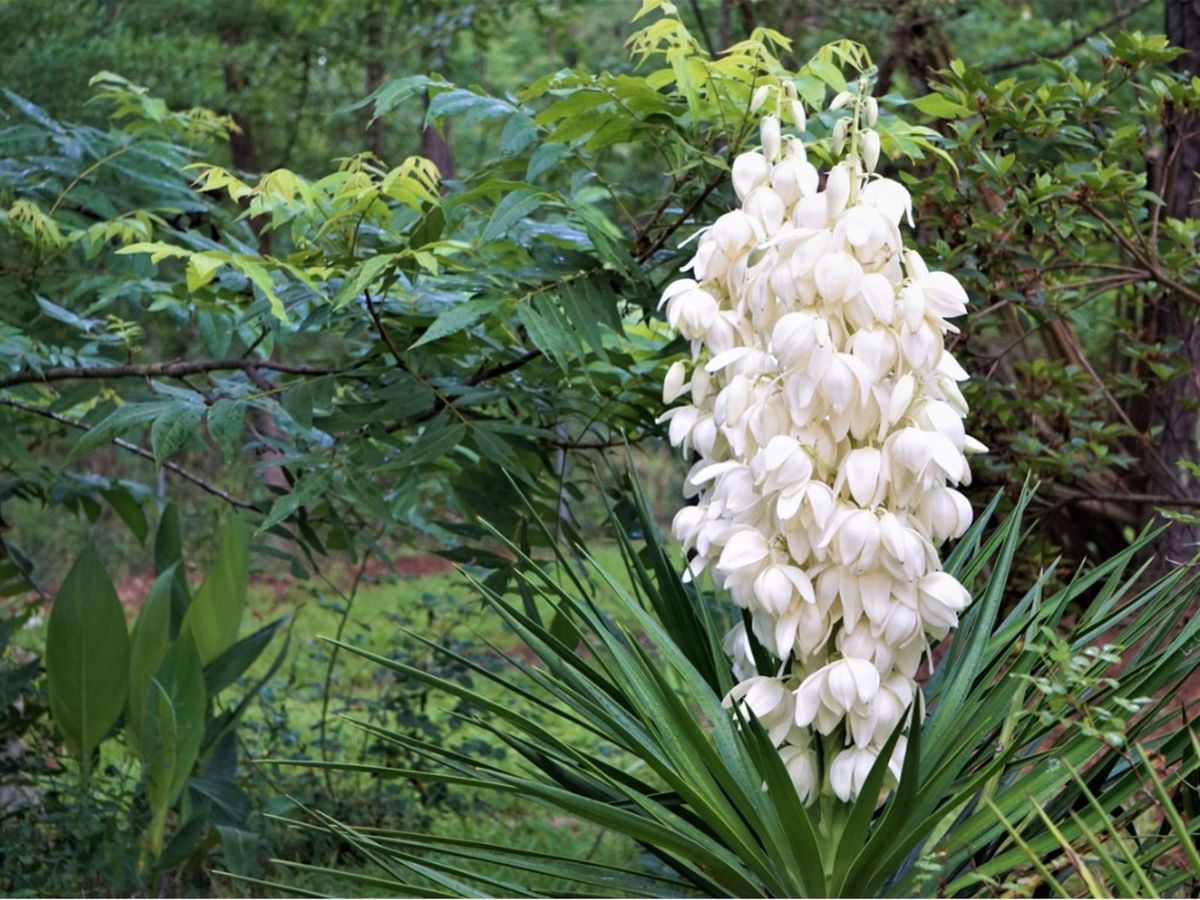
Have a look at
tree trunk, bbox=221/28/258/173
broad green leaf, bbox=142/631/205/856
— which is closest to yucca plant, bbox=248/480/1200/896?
broad green leaf, bbox=142/631/205/856

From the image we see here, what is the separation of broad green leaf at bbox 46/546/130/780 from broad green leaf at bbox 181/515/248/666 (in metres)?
0.19

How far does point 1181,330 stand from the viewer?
2971mm

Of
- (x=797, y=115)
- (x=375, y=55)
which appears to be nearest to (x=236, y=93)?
(x=375, y=55)

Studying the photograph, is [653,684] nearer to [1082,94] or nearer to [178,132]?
[1082,94]

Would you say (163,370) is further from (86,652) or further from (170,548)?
(170,548)

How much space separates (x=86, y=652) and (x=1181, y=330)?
2.75 m

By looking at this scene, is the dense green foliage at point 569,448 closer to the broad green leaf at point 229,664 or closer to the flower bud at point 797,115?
the broad green leaf at point 229,664

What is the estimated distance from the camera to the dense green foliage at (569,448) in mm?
1521

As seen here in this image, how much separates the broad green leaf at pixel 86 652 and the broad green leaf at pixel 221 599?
0.64 feet

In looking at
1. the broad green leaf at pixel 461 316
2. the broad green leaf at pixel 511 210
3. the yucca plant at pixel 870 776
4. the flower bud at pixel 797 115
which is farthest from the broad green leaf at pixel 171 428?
the flower bud at pixel 797 115

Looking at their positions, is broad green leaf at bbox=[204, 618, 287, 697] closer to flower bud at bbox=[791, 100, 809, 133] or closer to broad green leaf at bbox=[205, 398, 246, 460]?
broad green leaf at bbox=[205, 398, 246, 460]

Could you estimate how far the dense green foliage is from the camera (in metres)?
1.52

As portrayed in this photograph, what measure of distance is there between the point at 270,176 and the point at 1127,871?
1.61 meters

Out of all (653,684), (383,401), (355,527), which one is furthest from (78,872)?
(653,684)
